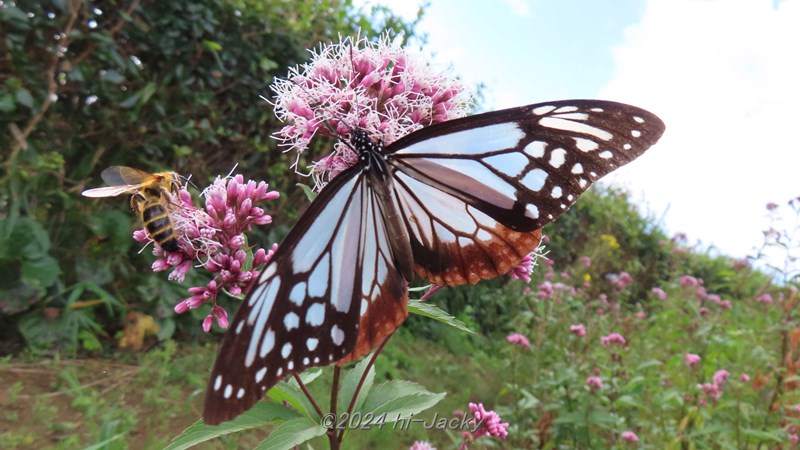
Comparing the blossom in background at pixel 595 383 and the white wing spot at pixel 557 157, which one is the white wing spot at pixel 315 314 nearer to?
the white wing spot at pixel 557 157

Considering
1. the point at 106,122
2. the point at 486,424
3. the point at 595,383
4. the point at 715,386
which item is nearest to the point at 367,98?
the point at 486,424

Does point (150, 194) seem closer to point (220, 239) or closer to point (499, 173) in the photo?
point (220, 239)

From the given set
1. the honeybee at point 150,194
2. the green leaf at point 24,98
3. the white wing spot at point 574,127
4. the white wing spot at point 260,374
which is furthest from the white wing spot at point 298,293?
the green leaf at point 24,98

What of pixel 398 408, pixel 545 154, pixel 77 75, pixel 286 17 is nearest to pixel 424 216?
pixel 545 154

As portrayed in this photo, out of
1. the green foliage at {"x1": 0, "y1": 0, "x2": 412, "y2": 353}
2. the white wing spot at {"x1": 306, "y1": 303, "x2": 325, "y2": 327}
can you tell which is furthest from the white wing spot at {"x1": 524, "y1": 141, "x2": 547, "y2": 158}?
the green foliage at {"x1": 0, "y1": 0, "x2": 412, "y2": 353}

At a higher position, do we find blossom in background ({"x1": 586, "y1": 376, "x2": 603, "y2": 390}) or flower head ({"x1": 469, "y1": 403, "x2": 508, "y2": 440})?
blossom in background ({"x1": 586, "y1": 376, "x2": 603, "y2": 390})

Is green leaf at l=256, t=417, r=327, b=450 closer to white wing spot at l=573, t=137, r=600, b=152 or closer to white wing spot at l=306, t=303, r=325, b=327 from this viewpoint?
white wing spot at l=306, t=303, r=325, b=327

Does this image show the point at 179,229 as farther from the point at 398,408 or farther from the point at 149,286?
the point at 149,286
